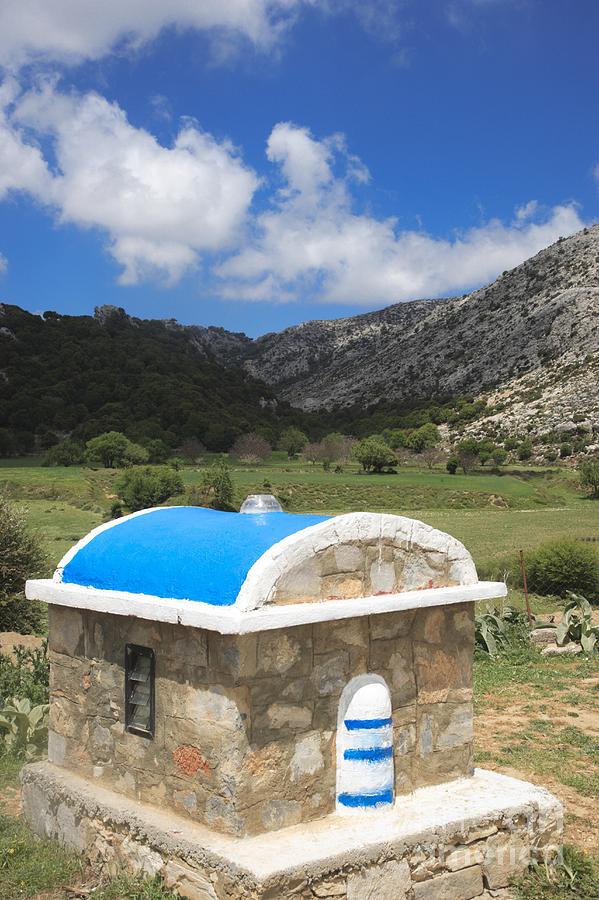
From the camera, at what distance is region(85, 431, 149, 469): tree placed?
69.9m

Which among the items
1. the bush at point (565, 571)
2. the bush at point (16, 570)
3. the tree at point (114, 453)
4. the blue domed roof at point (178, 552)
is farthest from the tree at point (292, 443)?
the blue domed roof at point (178, 552)

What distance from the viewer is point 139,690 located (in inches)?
227

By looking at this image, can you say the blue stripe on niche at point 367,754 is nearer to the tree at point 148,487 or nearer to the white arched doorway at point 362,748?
the white arched doorway at point 362,748

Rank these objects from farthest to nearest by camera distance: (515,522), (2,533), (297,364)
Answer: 1. (297,364)
2. (515,522)
3. (2,533)

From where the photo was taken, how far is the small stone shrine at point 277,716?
5039 millimetres

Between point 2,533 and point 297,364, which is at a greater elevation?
point 297,364

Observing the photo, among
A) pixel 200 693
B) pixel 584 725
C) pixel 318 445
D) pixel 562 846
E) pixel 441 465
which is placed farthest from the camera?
pixel 318 445

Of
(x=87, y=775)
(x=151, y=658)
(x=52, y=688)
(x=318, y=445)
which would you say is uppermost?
(x=318, y=445)

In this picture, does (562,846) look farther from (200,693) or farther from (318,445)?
(318,445)

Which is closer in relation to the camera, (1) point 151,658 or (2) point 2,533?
(1) point 151,658

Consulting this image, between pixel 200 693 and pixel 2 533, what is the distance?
457 inches

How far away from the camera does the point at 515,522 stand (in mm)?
43719

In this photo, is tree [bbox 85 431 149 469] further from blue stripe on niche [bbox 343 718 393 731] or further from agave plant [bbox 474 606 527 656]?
blue stripe on niche [bbox 343 718 393 731]

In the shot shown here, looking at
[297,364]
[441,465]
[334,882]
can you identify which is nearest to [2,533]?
[334,882]
